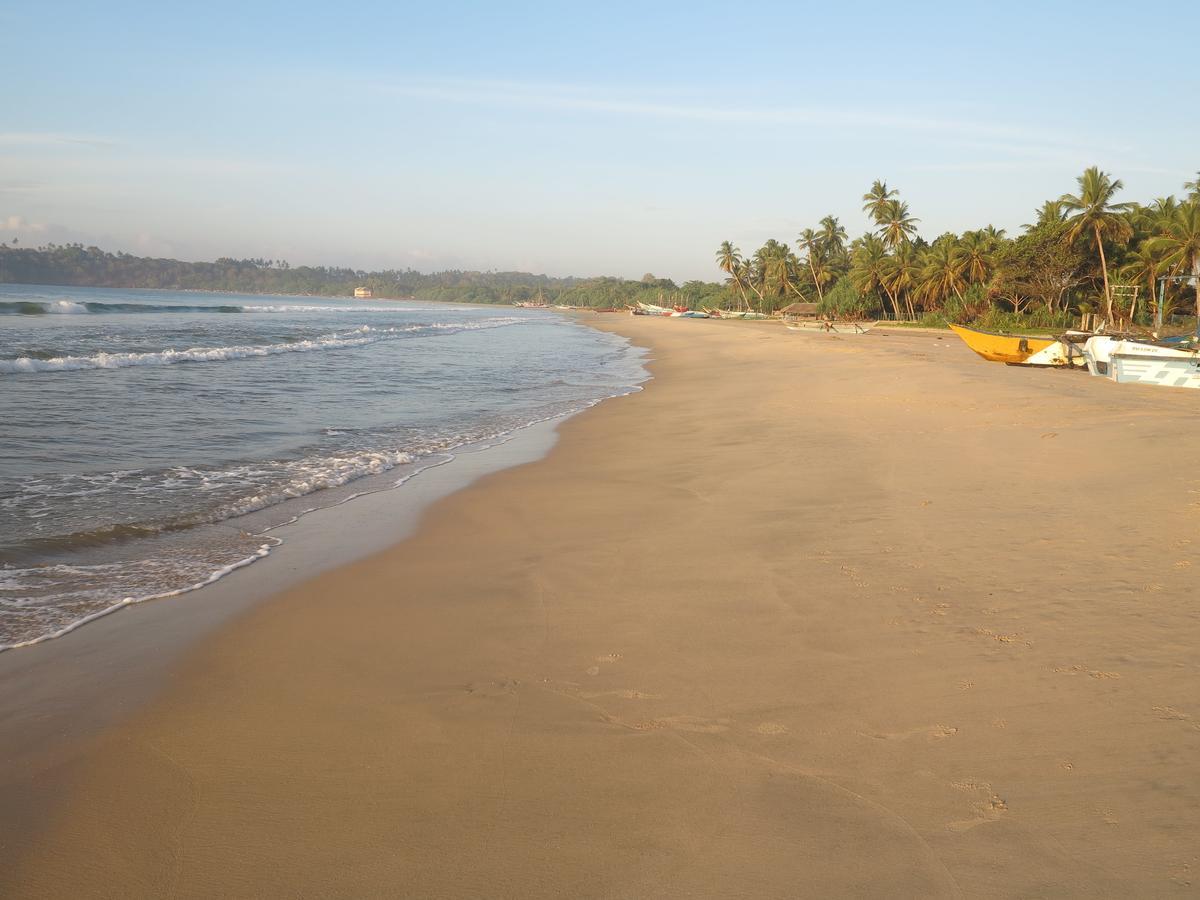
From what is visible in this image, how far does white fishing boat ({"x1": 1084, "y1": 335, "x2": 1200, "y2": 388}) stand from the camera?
17953 mm

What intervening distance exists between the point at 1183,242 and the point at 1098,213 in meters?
6.21

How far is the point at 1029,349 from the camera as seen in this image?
24.6 meters

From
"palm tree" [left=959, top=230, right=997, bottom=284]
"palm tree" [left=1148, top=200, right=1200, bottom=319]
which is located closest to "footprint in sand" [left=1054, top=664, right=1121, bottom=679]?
"palm tree" [left=1148, top=200, right=1200, bottom=319]

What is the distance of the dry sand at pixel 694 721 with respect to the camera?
2715 mm

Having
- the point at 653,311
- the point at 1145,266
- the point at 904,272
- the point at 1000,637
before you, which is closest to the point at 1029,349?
the point at 1000,637

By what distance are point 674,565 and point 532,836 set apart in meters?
3.18

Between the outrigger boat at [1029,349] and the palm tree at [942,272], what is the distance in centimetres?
3328

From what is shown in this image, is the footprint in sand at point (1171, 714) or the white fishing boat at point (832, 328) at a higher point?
the white fishing boat at point (832, 328)

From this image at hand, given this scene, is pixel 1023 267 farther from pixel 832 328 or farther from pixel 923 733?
pixel 923 733

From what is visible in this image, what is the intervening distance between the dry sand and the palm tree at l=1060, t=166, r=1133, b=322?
4523cm

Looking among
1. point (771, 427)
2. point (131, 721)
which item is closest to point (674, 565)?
point (131, 721)

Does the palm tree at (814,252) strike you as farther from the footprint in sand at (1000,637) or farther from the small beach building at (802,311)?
the footprint in sand at (1000,637)

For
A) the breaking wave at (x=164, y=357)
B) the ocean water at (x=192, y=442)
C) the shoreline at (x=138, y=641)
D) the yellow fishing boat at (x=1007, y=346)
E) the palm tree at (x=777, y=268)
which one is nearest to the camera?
the shoreline at (x=138, y=641)

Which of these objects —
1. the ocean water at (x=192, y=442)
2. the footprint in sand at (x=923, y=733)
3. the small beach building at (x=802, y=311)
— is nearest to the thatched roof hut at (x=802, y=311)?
the small beach building at (x=802, y=311)
